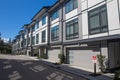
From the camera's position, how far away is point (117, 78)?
33.2 ft

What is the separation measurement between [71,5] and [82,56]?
766 centimetres

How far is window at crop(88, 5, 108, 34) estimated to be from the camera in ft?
48.8

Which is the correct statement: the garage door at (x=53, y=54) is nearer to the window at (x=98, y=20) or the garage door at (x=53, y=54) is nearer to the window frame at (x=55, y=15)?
the window frame at (x=55, y=15)

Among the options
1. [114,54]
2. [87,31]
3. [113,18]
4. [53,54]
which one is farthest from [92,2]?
[53,54]

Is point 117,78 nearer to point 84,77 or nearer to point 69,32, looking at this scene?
point 84,77

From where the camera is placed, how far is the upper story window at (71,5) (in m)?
20.5

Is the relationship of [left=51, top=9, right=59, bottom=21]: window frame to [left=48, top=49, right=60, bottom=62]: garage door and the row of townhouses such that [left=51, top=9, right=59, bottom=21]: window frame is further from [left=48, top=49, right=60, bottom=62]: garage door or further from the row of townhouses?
[left=48, top=49, right=60, bottom=62]: garage door

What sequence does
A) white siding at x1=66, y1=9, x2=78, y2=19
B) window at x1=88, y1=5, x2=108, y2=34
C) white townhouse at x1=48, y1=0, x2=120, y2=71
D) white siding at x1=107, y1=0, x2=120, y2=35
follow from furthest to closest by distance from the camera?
white siding at x1=66, y1=9, x2=78, y2=19 < window at x1=88, y1=5, x2=108, y2=34 < white townhouse at x1=48, y1=0, x2=120, y2=71 < white siding at x1=107, y1=0, x2=120, y2=35

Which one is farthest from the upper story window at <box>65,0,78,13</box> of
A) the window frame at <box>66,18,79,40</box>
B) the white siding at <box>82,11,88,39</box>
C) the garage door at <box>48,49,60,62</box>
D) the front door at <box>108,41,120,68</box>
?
the front door at <box>108,41,120,68</box>

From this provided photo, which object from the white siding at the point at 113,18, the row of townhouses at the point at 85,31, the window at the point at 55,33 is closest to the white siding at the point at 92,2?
the row of townhouses at the point at 85,31

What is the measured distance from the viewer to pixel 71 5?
21.6 m

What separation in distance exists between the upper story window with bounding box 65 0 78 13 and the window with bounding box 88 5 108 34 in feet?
12.9

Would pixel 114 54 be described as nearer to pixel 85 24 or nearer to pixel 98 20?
pixel 98 20

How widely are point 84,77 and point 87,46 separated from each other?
5591mm
